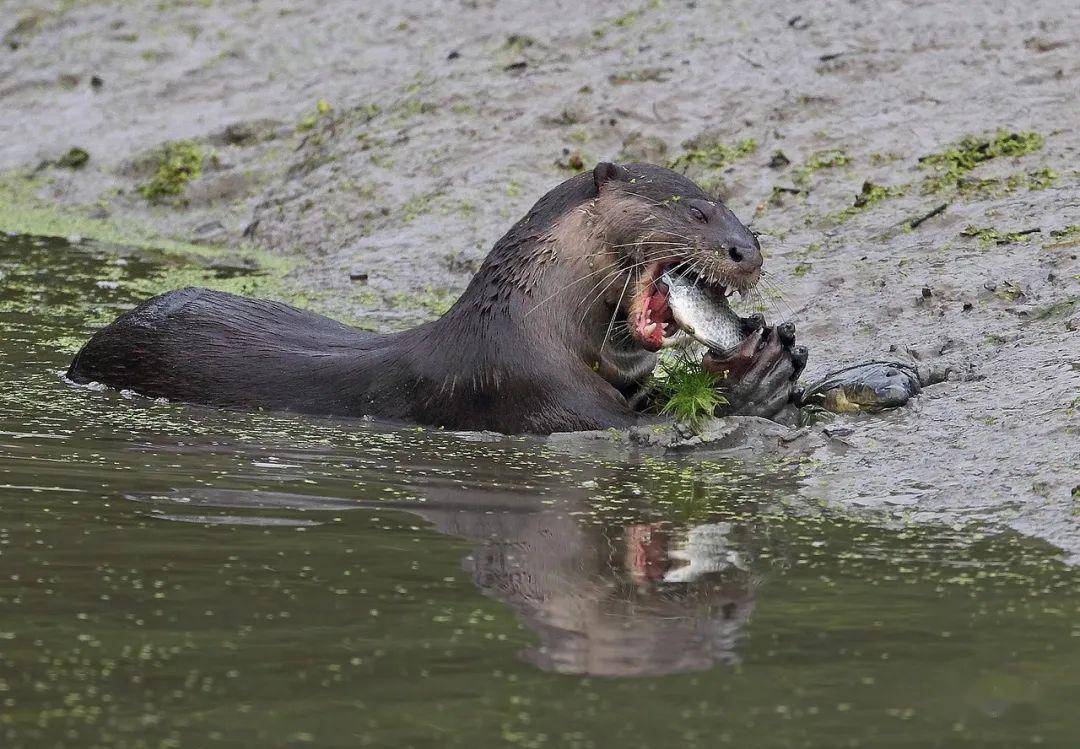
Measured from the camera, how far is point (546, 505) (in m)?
4.60

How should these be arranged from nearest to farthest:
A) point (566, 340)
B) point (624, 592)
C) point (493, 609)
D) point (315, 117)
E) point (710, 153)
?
point (493, 609) → point (624, 592) → point (566, 340) → point (710, 153) → point (315, 117)

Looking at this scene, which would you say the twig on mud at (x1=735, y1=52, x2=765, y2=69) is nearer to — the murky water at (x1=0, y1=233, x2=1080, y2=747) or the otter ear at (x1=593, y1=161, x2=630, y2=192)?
the otter ear at (x1=593, y1=161, x2=630, y2=192)

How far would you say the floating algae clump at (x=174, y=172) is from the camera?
11336mm

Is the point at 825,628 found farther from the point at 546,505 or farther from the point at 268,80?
the point at 268,80

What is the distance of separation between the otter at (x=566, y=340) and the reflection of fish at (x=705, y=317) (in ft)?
0.18

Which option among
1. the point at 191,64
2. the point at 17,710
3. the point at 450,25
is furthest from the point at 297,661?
the point at 191,64

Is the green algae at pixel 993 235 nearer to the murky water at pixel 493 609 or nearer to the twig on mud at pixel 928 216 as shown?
the twig on mud at pixel 928 216

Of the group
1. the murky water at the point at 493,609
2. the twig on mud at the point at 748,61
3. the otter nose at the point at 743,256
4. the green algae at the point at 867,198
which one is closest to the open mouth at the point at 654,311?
the otter nose at the point at 743,256

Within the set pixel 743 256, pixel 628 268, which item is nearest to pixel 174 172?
pixel 628 268

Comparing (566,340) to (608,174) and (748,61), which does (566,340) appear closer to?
(608,174)

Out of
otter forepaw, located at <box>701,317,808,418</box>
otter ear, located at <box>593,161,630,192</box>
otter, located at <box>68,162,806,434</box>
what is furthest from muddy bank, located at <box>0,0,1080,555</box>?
otter ear, located at <box>593,161,630,192</box>

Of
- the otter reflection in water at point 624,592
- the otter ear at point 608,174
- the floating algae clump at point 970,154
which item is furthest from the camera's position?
the floating algae clump at point 970,154

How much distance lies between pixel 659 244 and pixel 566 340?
0.43m

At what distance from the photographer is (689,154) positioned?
9039 mm
